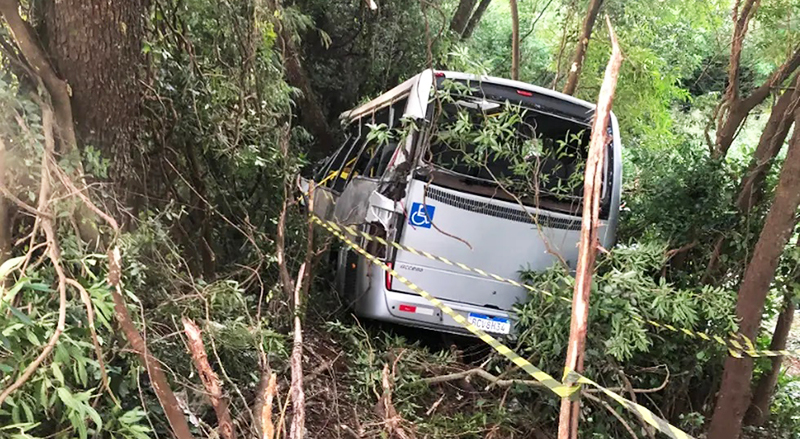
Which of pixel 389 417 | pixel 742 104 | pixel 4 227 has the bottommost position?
pixel 389 417

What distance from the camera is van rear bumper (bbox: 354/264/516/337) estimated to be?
4.58m

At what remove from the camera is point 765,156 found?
15.5 feet

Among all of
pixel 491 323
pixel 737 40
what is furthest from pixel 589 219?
pixel 737 40

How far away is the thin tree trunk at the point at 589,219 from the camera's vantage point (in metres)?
1.62

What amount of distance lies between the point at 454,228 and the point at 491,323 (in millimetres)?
817

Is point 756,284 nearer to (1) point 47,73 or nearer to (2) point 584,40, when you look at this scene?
(1) point 47,73

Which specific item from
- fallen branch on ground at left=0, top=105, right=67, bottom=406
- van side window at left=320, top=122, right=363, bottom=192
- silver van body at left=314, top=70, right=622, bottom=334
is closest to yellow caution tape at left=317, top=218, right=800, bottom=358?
silver van body at left=314, top=70, right=622, bottom=334

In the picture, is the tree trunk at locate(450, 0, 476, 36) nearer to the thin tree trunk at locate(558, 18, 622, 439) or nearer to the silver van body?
the silver van body

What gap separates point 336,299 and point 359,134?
2090 mm

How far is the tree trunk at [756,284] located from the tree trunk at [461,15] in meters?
6.96

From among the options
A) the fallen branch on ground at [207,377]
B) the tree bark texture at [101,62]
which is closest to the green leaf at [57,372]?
the fallen branch on ground at [207,377]

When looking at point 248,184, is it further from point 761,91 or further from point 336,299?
point 761,91

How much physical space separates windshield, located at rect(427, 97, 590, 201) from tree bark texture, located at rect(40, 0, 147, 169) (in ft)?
6.98

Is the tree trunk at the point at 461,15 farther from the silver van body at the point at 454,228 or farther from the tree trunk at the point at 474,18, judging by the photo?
the silver van body at the point at 454,228
